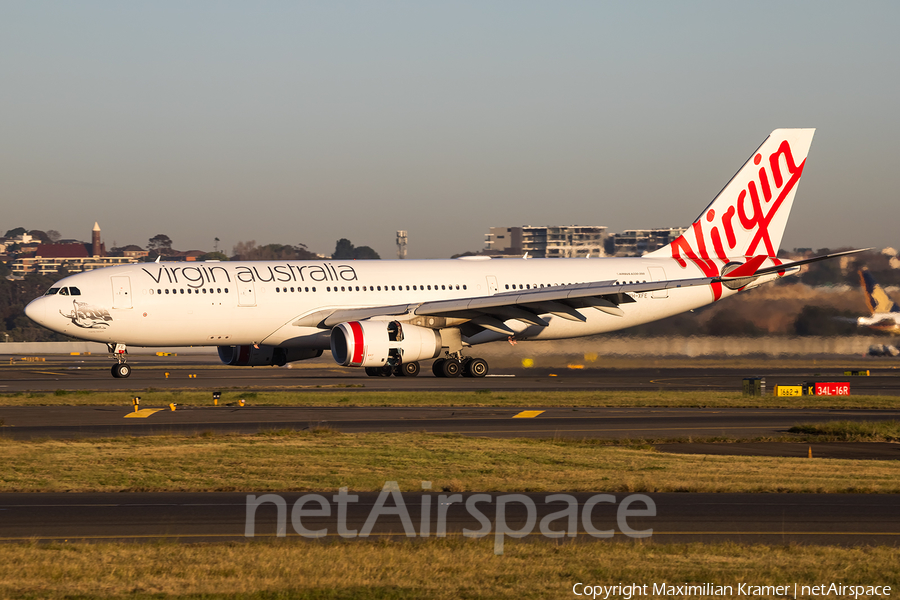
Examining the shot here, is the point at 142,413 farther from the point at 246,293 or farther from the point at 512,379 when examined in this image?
the point at 512,379

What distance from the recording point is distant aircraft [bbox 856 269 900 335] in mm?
47125

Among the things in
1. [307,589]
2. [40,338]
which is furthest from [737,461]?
[40,338]

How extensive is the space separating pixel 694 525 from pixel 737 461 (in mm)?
6481

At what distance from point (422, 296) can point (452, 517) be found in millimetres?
29991

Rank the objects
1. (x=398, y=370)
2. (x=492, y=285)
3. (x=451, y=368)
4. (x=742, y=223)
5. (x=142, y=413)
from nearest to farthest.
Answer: (x=142, y=413) < (x=451, y=368) < (x=398, y=370) < (x=492, y=285) < (x=742, y=223)

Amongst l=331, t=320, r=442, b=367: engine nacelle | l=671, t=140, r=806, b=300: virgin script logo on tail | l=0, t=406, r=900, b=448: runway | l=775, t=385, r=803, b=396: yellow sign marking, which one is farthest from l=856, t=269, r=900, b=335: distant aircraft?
l=331, t=320, r=442, b=367: engine nacelle

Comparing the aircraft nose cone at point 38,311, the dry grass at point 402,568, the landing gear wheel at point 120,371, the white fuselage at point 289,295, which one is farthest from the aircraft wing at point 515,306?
the dry grass at point 402,568

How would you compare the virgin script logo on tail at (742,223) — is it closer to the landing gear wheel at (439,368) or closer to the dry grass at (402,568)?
the landing gear wheel at (439,368)

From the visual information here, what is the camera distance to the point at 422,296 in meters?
42.9

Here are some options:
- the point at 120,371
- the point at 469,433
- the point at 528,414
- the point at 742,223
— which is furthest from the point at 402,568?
the point at 742,223

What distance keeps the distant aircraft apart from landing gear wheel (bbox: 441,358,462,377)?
62.8 ft

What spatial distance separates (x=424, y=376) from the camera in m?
43.7

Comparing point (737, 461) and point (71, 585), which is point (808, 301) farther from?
point (71, 585)

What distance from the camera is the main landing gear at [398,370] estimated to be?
41.9m
